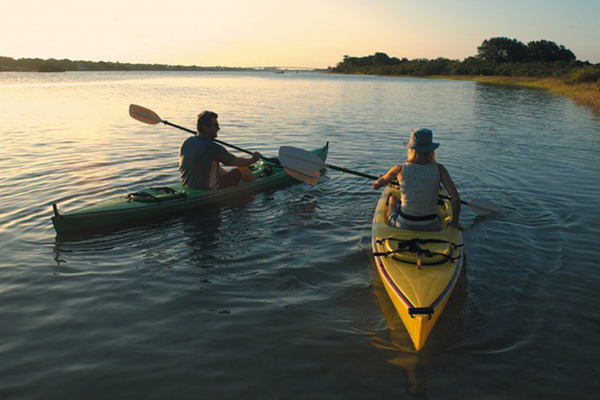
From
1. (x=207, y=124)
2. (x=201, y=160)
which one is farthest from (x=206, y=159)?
(x=207, y=124)

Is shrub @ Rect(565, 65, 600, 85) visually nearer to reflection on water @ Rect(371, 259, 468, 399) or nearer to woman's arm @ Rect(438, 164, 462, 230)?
woman's arm @ Rect(438, 164, 462, 230)

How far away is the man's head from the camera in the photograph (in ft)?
26.4

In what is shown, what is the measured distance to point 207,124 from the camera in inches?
318

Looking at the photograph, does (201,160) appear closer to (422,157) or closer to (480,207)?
(422,157)

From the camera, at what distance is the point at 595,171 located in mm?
11836

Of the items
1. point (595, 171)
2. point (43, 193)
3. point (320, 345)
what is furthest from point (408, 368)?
point (595, 171)

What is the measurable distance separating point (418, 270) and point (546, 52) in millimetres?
125025

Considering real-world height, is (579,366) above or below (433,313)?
below

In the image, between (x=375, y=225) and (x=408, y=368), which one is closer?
(x=408, y=368)

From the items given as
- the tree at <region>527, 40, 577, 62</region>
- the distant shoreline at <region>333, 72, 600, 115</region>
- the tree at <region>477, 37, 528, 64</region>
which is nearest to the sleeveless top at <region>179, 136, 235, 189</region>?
the distant shoreline at <region>333, 72, 600, 115</region>

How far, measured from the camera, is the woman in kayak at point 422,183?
17.6 feet

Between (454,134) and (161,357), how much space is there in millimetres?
→ 17790

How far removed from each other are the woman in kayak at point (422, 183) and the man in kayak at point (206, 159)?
365cm

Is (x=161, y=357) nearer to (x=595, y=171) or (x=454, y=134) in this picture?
(x=595, y=171)
